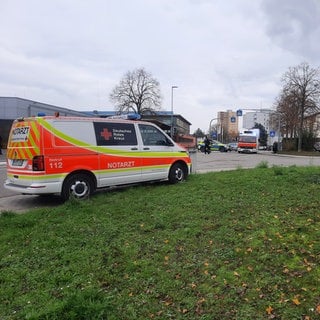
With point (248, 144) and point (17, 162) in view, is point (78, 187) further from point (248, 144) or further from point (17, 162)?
point (248, 144)

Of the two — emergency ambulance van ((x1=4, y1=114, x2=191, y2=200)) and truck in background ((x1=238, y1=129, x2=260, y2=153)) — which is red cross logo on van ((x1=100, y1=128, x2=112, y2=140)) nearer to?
emergency ambulance van ((x1=4, y1=114, x2=191, y2=200))

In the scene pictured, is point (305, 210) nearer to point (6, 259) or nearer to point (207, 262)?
point (207, 262)

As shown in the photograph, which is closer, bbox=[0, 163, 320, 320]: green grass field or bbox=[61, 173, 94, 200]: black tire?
bbox=[0, 163, 320, 320]: green grass field

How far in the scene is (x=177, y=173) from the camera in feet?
33.2

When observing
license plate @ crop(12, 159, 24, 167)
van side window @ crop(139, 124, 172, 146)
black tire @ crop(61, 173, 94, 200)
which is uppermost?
van side window @ crop(139, 124, 172, 146)

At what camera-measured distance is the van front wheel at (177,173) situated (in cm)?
998

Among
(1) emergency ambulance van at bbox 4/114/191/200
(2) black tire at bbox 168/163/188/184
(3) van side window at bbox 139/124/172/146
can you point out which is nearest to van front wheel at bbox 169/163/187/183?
(2) black tire at bbox 168/163/188/184

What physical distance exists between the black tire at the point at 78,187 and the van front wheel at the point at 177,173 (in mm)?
2641

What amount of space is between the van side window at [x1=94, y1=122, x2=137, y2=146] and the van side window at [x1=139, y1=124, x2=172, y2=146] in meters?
0.33

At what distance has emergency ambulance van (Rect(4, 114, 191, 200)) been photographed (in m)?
7.38

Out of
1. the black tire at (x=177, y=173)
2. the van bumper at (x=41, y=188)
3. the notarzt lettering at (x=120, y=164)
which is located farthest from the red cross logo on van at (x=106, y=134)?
the black tire at (x=177, y=173)

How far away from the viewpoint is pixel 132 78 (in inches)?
2522

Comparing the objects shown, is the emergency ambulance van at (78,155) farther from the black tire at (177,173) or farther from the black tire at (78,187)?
the black tire at (177,173)

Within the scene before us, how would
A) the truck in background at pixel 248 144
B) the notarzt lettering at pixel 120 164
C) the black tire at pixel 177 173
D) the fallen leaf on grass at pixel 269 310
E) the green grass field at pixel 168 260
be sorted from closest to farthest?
the fallen leaf on grass at pixel 269 310, the green grass field at pixel 168 260, the notarzt lettering at pixel 120 164, the black tire at pixel 177 173, the truck in background at pixel 248 144
